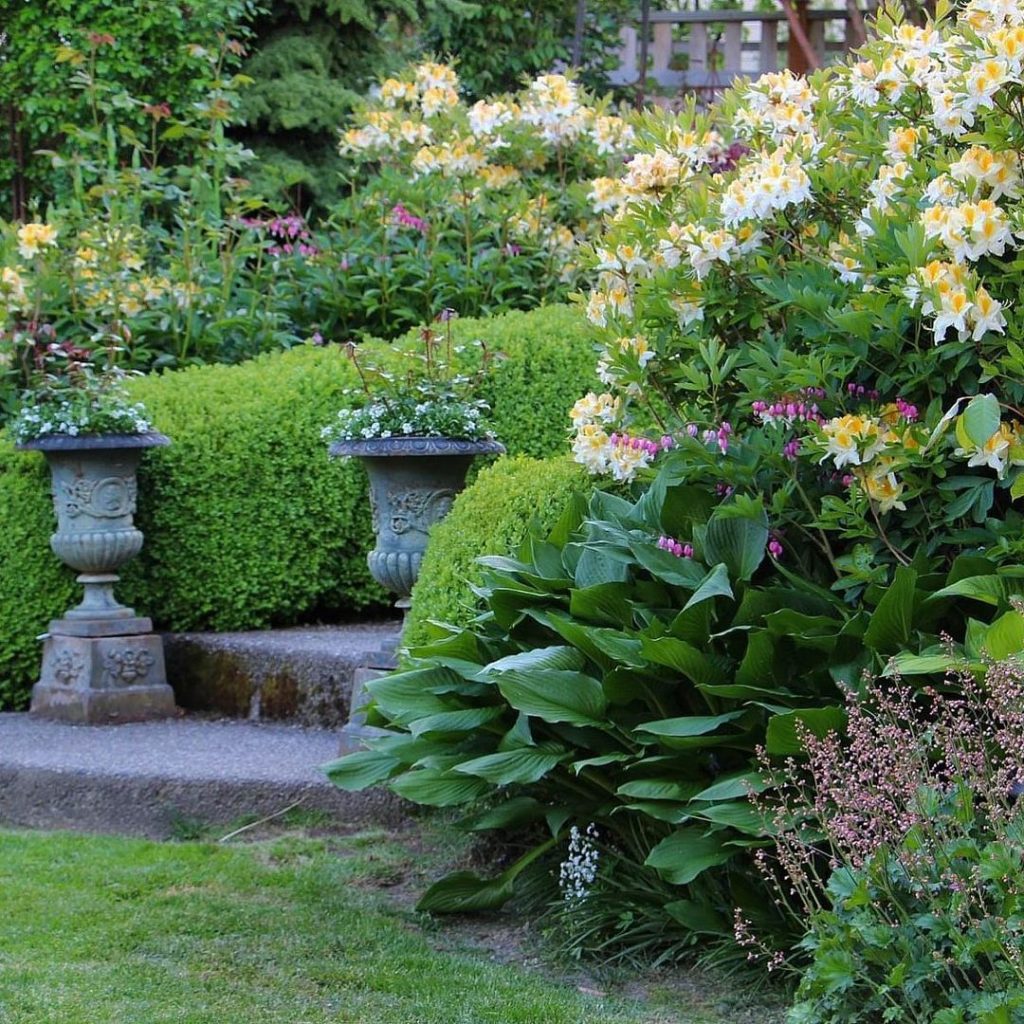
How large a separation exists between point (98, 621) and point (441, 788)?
2.53 m

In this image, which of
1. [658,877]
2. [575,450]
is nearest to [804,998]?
[658,877]

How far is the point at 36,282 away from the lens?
698 centimetres

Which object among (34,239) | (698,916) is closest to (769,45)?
(34,239)

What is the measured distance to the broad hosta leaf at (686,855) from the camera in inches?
135

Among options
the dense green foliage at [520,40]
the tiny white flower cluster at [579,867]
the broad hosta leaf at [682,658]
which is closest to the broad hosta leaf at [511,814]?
the tiny white flower cluster at [579,867]

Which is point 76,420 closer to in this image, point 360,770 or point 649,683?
point 360,770

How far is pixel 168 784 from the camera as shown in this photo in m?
Answer: 5.09

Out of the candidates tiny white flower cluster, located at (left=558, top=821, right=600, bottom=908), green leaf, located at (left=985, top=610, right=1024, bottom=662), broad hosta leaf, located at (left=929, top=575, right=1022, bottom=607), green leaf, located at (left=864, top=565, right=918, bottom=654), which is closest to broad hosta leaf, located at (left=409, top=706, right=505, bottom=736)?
tiny white flower cluster, located at (left=558, top=821, right=600, bottom=908)

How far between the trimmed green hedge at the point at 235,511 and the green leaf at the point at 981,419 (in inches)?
120

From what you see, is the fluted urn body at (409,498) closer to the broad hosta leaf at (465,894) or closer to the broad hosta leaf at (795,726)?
the broad hosta leaf at (465,894)

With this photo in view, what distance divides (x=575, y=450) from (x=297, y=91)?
302 inches

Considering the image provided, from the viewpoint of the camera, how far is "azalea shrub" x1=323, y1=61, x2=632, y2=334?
25.7ft

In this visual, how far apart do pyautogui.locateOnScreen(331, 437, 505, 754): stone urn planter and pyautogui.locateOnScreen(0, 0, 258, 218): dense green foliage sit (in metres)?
4.28

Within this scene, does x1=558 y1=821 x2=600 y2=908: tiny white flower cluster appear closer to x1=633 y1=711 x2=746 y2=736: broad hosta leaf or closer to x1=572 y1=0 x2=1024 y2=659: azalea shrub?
x1=633 y1=711 x2=746 y2=736: broad hosta leaf
